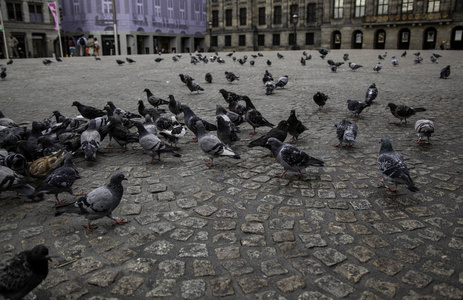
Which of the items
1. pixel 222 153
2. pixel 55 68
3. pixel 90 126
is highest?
A: pixel 55 68

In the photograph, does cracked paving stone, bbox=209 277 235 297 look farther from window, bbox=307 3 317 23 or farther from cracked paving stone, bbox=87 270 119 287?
window, bbox=307 3 317 23

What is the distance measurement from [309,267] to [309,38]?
2052 inches

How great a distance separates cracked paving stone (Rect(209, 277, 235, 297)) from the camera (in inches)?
110

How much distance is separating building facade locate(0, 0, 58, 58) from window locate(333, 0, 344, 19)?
3950 centimetres

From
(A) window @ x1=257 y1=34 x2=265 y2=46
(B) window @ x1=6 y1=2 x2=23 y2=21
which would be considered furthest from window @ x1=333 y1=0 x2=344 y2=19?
(B) window @ x1=6 y1=2 x2=23 y2=21

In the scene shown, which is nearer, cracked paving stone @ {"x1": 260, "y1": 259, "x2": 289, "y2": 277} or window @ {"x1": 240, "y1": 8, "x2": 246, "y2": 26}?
cracked paving stone @ {"x1": 260, "y1": 259, "x2": 289, "y2": 277}

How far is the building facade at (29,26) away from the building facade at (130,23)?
3.41 meters

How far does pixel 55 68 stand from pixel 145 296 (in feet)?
69.5

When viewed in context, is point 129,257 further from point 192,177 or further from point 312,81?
point 312,81

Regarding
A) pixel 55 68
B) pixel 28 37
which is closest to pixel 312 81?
pixel 55 68

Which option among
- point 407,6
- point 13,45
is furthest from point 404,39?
point 13,45

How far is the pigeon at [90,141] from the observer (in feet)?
19.1

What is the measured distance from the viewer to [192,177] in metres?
5.30

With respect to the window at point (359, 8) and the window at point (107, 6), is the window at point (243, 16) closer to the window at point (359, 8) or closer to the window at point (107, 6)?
the window at point (359, 8)
